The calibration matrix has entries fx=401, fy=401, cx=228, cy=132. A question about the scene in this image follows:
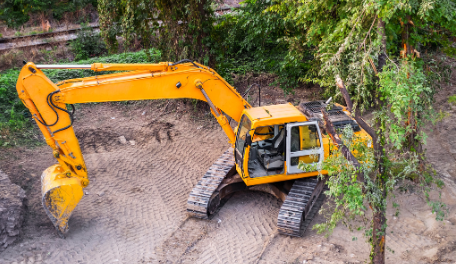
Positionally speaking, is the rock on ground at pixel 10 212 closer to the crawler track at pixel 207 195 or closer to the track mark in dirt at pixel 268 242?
the crawler track at pixel 207 195

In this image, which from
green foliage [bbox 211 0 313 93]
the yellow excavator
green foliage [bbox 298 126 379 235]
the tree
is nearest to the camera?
green foliage [bbox 298 126 379 235]

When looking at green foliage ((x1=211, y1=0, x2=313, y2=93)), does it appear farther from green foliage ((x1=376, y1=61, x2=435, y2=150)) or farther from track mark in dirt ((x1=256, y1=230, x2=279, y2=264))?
green foliage ((x1=376, y1=61, x2=435, y2=150))

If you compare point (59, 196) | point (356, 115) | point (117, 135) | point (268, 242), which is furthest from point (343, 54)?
point (117, 135)

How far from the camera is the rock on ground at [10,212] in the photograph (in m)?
6.68

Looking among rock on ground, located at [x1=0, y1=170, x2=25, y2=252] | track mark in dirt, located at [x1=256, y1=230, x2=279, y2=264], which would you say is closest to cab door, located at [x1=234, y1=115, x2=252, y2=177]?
track mark in dirt, located at [x1=256, y1=230, x2=279, y2=264]

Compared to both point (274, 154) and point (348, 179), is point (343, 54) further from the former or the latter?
point (348, 179)

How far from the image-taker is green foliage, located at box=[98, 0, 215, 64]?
1067 centimetres

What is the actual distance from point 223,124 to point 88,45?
12.7m

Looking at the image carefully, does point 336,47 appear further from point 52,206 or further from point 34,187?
point 34,187

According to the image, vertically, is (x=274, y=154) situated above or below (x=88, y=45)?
above

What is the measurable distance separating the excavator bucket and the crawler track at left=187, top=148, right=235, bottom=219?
2.04 meters

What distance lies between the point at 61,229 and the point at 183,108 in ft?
20.5

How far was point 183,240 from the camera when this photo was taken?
23.3 ft

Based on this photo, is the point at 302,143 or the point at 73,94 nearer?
the point at 73,94
